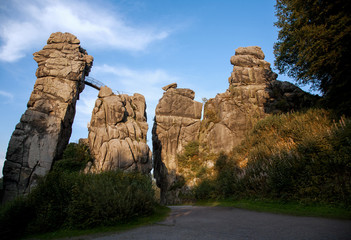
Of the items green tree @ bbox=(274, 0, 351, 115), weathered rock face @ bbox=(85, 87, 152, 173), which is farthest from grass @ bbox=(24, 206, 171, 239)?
weathered rock face @ bbox=(85, 87, 152, 173)

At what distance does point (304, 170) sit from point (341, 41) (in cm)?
898

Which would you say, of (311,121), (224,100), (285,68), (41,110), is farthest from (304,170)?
(41,110)

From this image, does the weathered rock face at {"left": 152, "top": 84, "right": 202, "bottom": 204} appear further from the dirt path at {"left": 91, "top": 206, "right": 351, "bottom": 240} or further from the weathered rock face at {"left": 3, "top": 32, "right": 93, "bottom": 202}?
the dirt path at {"left": 91, "top": 206, "right": 351, "bottom": 240}

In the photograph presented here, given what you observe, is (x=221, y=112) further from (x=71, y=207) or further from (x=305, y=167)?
(x=71, y=207)

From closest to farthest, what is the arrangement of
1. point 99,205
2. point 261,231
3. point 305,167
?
point 261,231
point 99,205
point 305,167

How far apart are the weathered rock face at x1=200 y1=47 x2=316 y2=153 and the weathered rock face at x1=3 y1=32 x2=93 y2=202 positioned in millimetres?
21772

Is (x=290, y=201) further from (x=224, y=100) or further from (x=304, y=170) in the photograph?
(x=224, y=100)

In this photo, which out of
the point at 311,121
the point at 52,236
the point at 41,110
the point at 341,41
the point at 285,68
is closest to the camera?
the point at 52,236

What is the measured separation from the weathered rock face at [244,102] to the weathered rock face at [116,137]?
1076cm

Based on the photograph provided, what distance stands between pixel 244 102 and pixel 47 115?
29.6m

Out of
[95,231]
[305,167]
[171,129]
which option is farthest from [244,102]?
[95,231]

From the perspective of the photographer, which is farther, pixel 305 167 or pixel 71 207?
pixel 305 167

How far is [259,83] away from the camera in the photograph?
3656cm

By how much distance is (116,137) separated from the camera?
32000mm
